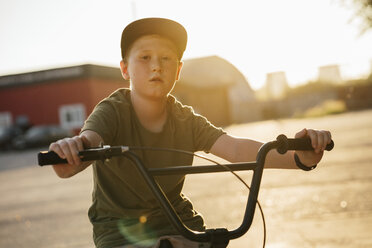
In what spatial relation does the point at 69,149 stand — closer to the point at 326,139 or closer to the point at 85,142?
the point at 85,142

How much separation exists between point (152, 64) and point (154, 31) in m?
0.17

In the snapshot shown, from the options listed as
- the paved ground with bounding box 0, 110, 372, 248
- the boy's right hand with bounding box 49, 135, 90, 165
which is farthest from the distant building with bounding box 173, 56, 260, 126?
the boy's right hand with bounding box 49, 135, 90, 165

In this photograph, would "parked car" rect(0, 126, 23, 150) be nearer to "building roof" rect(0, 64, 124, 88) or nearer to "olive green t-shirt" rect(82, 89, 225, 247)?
"building roof" rect(0, 64, 124, 88)

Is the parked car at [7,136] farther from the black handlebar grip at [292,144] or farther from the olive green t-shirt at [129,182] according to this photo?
the black handlebar grip at [292,144]

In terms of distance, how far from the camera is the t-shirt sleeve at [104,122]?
212cm

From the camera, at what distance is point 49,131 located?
2741cm

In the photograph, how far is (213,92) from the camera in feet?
135

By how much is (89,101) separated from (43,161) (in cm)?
3037

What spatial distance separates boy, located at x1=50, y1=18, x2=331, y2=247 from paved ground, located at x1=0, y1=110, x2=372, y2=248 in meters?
2.25

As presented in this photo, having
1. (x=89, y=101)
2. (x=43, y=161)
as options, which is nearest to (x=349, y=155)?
(x=43, y=161)

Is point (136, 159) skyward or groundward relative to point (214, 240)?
skyward

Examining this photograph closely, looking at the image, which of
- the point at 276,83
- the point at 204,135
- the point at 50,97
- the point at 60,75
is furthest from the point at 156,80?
the point at 276,83

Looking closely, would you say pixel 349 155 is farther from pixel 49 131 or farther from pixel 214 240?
pixel 49 131

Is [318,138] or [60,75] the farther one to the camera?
[60,75]
